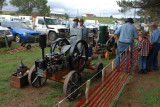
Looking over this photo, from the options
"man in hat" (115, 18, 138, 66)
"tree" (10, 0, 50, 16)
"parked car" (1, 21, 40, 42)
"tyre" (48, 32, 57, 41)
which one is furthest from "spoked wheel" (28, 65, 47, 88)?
"tree" (10, 0, 50, 16)

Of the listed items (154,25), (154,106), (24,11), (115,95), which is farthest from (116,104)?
(24,11)

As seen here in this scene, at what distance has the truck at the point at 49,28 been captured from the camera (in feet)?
42.1

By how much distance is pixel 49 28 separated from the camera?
12938 mm

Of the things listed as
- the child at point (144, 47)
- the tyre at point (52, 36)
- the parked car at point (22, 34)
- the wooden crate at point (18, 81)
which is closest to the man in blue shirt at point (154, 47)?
the child at point (144, 47)

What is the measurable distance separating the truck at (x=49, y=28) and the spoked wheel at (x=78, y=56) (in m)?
8.64

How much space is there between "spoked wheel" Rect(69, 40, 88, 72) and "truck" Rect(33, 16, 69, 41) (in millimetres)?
8635

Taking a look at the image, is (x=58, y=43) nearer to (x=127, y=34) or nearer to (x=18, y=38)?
(x=127, y=34)

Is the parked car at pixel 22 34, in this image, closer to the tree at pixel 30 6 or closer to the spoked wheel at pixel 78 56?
the spoked wheel at pixel 78 56

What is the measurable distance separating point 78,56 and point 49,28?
9.48 metres

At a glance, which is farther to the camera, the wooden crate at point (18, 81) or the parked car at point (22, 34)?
the parked car at point (22, 34)

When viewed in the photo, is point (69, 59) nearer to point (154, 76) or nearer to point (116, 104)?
point (116, 104)

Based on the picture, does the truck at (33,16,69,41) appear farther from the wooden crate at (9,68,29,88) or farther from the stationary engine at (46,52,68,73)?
the stationary engine at (46,52,68,73)

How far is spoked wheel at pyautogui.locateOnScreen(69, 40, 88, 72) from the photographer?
150 inches

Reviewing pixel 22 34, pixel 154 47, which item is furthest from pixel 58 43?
pixel 22 34
